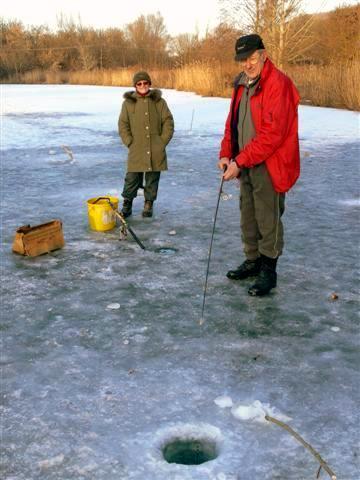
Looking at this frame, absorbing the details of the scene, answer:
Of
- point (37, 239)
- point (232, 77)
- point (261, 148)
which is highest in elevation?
point (232, 77)

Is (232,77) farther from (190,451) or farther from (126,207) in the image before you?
(190,451)

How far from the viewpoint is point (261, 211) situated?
12.6ft

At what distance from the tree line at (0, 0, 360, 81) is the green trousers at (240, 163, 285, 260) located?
60.4 ft

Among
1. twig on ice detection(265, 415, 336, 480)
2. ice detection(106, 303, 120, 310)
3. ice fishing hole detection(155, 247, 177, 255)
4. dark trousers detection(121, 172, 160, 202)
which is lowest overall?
twig on ice detection(265, 415, 336, 480)

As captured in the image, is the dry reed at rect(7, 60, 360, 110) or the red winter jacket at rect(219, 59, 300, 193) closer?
the red winter jacket at rect(219, 59, 300, 193)

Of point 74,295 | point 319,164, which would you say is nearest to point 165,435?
point 74,295

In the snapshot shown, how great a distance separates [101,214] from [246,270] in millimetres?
1914

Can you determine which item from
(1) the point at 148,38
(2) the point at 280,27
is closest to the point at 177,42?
(1) the point at 148,38

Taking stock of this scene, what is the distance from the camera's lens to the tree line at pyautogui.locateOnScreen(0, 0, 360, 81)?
86.0 ft

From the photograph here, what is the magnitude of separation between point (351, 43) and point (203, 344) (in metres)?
32.5

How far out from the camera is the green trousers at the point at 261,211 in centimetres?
375

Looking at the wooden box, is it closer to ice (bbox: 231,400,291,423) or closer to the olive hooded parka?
the olive hooded parka

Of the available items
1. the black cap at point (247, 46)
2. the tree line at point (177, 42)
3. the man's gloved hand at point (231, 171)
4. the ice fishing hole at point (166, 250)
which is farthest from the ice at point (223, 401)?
the tree line at point (177, 42)

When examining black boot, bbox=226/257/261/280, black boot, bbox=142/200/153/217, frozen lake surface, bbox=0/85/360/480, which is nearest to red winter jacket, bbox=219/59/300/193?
black boot, bbox=226/257/261/280
